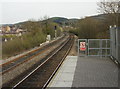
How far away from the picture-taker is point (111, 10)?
24.9 metres

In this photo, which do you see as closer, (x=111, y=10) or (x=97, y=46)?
(x=97, y=46)

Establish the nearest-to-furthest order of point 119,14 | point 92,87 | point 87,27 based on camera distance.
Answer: point 92,87, point 119,14, point 87,27

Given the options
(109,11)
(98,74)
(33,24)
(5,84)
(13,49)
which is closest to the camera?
(5,84)

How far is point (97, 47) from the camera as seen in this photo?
1953 centimetres

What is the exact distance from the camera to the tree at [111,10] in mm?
23062

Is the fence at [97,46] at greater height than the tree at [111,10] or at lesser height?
lesser

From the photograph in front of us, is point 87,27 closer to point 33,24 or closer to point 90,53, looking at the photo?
point 90,53

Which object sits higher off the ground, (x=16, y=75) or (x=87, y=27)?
(x=87, y=27)

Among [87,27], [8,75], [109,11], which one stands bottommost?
[8,75]

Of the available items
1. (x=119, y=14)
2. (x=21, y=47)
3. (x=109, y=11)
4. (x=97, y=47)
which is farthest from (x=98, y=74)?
(x=21, y=47)

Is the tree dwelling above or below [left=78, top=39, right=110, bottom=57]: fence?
above

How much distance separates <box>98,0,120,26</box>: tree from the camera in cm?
2306

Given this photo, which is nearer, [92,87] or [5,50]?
[92,87]

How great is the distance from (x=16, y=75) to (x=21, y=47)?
56.6ft
